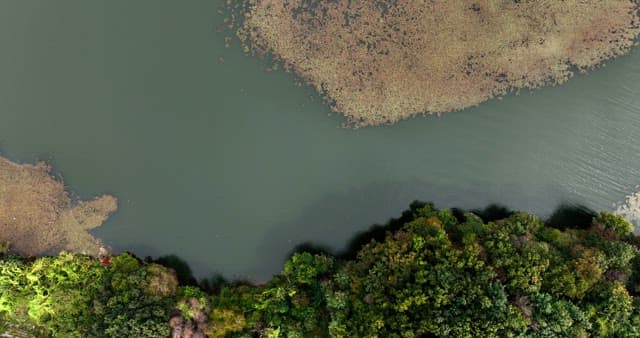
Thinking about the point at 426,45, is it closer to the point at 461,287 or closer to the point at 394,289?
the point at 461,287

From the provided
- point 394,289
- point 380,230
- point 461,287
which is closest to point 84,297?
point 394,289

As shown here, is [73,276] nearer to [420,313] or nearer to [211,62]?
[211,62]

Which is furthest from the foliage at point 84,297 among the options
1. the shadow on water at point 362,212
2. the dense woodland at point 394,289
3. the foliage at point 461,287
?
the shadow on water at point 362,212

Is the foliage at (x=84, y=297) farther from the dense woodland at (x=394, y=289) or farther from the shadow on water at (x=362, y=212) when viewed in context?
the shadow on water at (x=362, y=212)

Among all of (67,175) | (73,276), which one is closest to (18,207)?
(67,175)

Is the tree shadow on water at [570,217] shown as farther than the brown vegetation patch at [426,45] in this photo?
No
